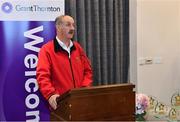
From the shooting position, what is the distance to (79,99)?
1785 millimetres

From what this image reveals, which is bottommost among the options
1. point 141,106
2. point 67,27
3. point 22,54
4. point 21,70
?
point 141,106

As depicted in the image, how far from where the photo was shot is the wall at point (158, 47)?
13.6 ft

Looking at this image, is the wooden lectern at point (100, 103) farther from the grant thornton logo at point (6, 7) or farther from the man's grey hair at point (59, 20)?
the grant thornton logo at point (6, 7)

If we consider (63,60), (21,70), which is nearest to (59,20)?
(63,60)

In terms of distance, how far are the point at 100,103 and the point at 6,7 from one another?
5.41 feet

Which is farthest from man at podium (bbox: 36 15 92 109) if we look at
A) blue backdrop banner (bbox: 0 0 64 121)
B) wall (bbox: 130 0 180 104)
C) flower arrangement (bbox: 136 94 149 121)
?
wall (bbox: 130 0 180 104)

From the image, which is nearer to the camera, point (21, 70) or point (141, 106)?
point (141, 106)

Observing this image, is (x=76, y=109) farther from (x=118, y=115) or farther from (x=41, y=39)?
(x=41, y=39)

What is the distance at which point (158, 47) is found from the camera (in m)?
4.30

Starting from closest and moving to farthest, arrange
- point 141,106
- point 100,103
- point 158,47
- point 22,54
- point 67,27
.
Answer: point 100,103 → point 141,106 → point 67,27 → point 22,54 → point 158,47

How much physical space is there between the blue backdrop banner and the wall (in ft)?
4.60

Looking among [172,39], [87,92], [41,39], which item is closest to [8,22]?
[41,39]

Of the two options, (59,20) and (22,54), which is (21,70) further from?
(59,20)

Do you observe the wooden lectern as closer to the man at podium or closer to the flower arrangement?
the flower arrangement
